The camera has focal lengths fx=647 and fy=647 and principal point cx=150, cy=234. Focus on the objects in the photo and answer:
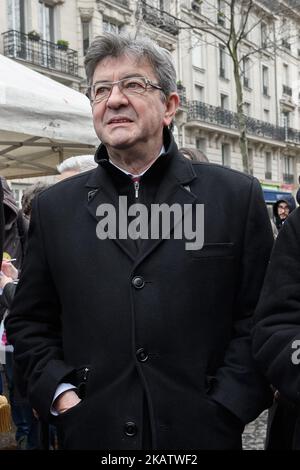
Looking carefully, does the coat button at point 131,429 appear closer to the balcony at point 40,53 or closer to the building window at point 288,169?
the balcony at point 40,53

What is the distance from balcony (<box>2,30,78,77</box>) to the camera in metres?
21.2

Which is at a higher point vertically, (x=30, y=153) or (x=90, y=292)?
(x=30, y=153)

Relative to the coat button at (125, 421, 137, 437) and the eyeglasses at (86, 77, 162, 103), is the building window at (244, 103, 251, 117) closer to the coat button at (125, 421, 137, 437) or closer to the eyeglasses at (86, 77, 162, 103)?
the eyeglasses at (86, 77, 162, 103)

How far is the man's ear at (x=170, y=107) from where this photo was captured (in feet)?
7.87

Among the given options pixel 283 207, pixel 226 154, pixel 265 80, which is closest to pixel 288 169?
pixel 265 80

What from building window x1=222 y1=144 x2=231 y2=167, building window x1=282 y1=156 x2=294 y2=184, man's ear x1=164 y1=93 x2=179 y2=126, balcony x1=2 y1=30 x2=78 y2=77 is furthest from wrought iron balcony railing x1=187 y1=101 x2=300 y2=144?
man's ear x1=164 y1=93 x2=179 y2=126

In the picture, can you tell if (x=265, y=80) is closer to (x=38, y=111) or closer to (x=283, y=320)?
(x=38, y=111)

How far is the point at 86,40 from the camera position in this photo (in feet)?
81.8

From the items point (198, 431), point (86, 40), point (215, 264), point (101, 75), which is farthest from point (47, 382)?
point (86, 40)

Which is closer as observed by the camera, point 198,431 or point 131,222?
point 198,431

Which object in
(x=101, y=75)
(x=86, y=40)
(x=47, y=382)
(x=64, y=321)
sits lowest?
(x=47, y=382)

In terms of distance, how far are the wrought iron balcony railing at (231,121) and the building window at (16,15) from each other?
10.6 meters

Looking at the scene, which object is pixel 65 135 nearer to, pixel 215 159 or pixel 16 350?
pixel 16 350

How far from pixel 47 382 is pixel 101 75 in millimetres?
1089
